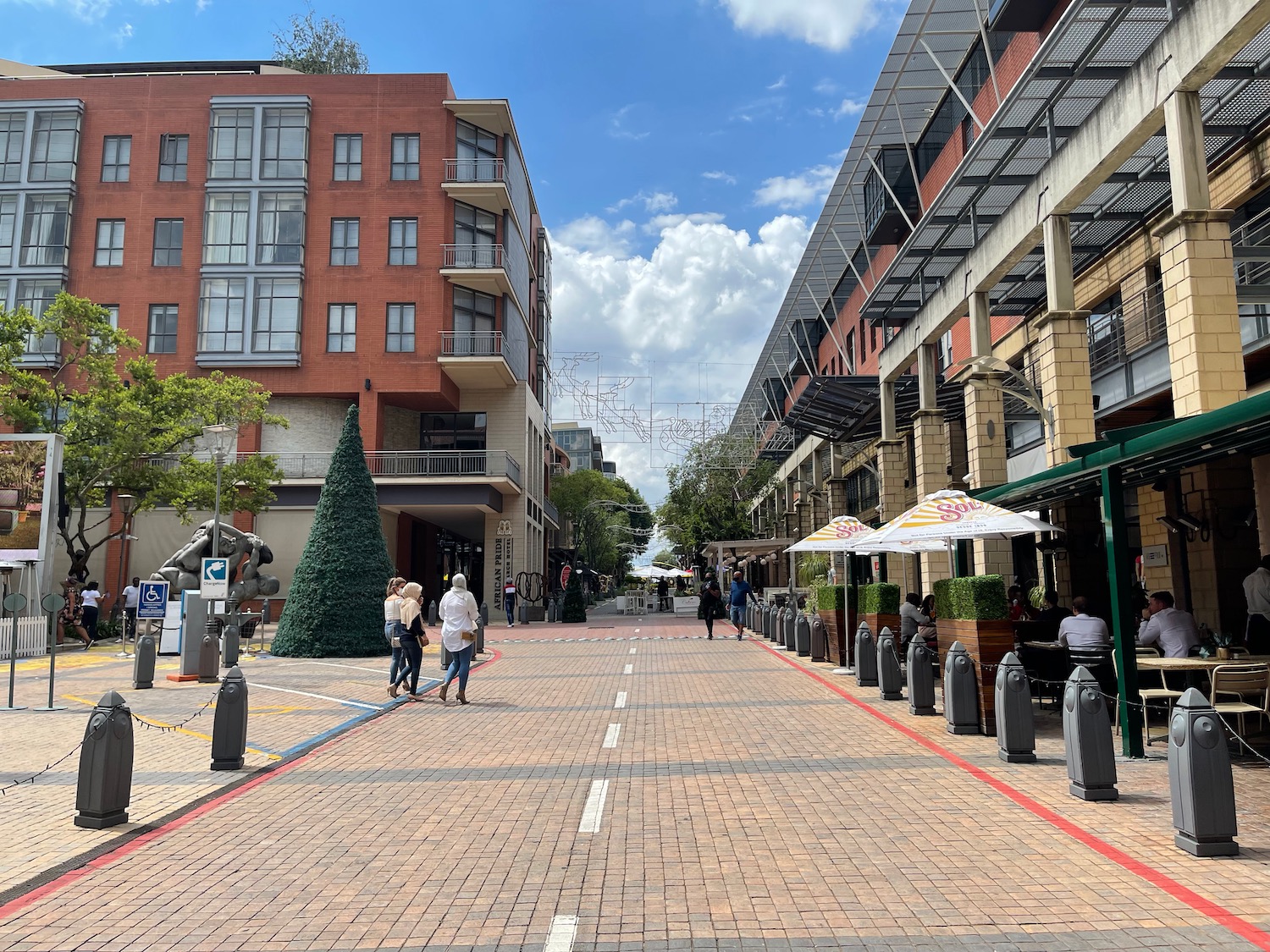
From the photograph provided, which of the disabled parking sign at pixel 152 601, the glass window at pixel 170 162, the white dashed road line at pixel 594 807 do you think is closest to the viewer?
the white dashed road line at pixel 594 807

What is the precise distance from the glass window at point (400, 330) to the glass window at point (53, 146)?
49.9 ft

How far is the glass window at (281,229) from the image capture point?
41.0 metres

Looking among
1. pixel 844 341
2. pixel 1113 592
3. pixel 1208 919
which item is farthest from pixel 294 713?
pixel 844 341

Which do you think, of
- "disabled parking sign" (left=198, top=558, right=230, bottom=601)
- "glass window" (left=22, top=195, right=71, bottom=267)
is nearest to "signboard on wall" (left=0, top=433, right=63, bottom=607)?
"disabled parking sign" (left=198, top=558, right=230, bottom=601)

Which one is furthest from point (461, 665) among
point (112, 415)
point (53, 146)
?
point (53, 146)

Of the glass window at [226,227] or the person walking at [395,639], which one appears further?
the glass window at [226,227]

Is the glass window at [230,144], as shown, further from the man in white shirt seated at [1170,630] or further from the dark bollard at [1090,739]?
the dark bollard at [1090,739]

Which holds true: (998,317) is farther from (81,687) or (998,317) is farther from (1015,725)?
(81,687)

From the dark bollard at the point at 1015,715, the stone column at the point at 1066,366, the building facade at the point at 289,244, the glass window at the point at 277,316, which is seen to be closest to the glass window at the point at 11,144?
the building facade at the point at 289,244

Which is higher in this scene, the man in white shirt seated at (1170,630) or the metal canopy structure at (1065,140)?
the metal canopy structure at (1065,140)

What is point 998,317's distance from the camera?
26.6 m

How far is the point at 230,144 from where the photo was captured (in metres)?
41.7

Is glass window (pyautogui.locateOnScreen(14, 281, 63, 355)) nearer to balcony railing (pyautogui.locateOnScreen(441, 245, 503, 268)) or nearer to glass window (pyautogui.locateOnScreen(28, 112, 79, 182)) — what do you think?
glass window (pyautogui.locateOnScreen(28, 112, 79, 182))

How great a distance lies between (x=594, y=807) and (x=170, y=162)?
42.8 meters
